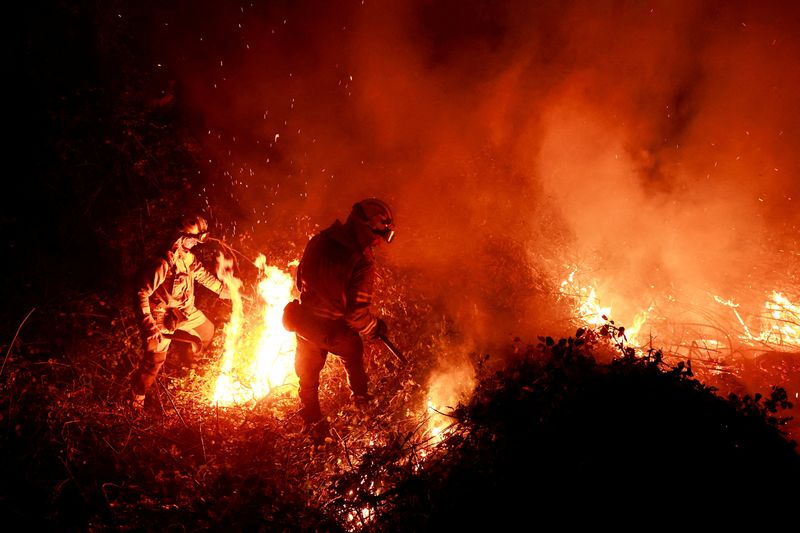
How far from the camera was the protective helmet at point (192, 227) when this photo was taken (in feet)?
13.5

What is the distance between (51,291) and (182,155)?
2.83 meters

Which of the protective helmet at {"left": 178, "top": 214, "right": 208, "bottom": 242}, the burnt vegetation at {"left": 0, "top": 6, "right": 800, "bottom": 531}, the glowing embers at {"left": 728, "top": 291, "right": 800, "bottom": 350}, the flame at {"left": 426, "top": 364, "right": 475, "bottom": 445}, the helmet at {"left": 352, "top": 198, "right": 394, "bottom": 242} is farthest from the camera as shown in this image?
the glowing embers at {"left": 728, "top": 291, "right": 800, "bottom": 350}

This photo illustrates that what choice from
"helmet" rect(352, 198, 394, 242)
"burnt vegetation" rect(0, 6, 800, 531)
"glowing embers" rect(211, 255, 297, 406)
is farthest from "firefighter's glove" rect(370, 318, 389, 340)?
"glowing embers" rect(211, 255, 297, 406)

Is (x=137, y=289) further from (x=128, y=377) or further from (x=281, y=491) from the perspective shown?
(x=281, y=491)

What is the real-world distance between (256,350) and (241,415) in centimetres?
92

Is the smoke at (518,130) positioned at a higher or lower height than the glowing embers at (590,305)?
higher

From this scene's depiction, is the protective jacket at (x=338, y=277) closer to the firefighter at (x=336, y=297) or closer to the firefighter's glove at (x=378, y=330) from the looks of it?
the firefighter at (x=336, y=297)

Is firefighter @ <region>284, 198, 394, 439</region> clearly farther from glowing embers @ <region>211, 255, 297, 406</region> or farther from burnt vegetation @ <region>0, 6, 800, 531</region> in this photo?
glowing embers @ <region>211, 255, 297, 406</region>

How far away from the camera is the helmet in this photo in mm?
3721

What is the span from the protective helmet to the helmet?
1749mm

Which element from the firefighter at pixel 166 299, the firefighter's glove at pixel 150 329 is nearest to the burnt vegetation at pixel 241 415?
the firefighter at pixel 166 299

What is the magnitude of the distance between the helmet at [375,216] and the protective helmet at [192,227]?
68.8 inches

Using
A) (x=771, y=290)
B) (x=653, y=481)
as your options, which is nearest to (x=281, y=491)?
(x=653, y=481)

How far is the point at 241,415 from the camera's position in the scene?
14.8ft
